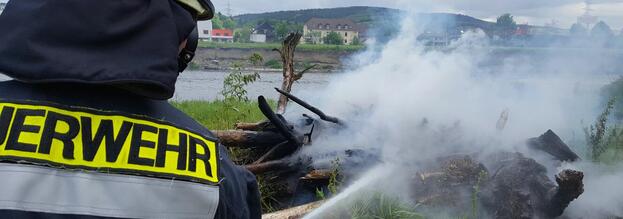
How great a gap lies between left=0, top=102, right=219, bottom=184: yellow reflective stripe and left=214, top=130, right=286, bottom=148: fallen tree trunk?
396 centimetres

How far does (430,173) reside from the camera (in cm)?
482

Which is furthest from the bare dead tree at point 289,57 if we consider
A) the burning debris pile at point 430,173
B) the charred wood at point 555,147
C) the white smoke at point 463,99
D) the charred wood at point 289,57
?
the charred wood at point 555,147

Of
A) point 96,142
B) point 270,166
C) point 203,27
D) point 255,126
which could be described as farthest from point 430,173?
point 203,27

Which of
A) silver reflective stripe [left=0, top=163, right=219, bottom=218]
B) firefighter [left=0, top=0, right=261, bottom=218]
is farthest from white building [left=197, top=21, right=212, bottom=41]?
silver reflective stripe [left=0, top=163, right=219, bottom=218]

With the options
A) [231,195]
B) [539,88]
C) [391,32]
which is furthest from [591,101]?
[231,195]

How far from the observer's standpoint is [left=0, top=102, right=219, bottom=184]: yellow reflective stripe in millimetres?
1188

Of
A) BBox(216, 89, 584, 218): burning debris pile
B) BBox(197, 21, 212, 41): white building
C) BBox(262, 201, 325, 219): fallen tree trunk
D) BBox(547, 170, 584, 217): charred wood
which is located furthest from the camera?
BBox(216, 89, 584, 218): burning debris pile

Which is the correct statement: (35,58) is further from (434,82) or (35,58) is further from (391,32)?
(391,32)

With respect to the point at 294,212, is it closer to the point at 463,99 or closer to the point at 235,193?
the point at 235,193

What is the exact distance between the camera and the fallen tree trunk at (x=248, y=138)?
5.30 meters

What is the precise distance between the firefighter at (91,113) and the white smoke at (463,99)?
165 inches

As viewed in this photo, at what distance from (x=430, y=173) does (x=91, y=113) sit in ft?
12.9

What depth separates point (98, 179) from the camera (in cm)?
122

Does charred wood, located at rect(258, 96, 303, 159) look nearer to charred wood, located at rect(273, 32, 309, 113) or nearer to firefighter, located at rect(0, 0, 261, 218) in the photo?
charred wood, located at rect(273, 32, 309, 113)
